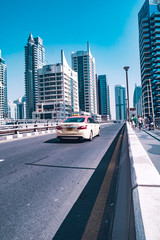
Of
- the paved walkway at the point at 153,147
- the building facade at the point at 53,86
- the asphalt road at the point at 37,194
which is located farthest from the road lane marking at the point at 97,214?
the building facade at the point at 53,86

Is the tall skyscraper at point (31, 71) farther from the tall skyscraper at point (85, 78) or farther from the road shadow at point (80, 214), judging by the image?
the road shadow at point (80, 214)

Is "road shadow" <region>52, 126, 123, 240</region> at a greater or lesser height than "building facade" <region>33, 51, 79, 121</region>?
lesser

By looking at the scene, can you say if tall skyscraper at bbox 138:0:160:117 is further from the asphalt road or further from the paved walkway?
the asphalt road

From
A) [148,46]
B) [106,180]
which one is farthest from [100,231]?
[148,46]

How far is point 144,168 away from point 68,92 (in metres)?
115

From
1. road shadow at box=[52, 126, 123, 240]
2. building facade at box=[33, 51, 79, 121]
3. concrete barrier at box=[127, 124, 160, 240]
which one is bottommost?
road shadow at box=[52, 126, 123, 240]

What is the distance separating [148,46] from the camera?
108 meters

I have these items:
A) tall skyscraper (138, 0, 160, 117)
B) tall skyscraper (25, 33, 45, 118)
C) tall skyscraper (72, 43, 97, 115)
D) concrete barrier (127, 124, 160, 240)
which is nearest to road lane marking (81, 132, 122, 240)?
concrete barrier (127, 124, 160, 240)

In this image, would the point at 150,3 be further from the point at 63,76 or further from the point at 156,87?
Result: the point at 63,76

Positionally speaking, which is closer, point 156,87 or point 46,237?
point 46,237

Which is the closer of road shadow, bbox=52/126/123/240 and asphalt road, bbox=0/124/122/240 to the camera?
road shadow, bbox=52/126/123/240

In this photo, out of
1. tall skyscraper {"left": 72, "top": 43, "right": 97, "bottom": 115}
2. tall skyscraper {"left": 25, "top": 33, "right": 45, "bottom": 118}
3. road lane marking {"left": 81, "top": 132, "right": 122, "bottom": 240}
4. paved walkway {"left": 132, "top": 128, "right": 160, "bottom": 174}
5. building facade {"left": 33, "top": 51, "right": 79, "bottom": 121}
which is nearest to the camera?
road lane marking {"left": 81, "top": 132, "right": 122, "bottom": 240}

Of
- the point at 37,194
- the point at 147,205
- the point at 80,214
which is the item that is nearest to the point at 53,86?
the point at 37,194

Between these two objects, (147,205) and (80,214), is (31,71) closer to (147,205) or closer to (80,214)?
(80,214)
